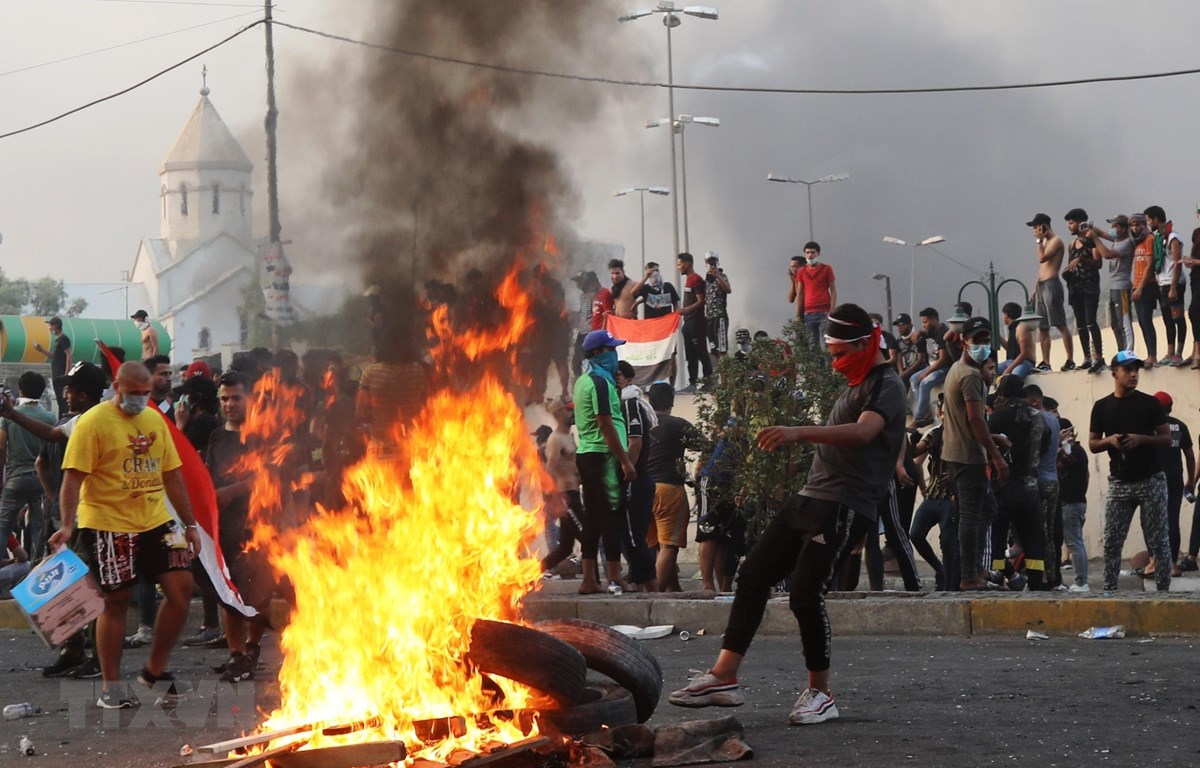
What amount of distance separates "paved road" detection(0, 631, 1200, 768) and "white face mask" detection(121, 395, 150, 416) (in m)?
1.46

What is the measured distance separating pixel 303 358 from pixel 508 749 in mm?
3523

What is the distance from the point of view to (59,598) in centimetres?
721

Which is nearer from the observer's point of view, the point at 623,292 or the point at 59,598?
the point at 59,598

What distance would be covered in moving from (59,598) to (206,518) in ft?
4.05

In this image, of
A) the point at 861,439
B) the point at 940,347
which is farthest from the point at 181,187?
the point at 940,347

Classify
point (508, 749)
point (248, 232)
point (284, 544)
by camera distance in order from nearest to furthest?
point (508, 749), point (284, 544), point (248, 232)

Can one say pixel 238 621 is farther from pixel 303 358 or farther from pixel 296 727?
pixel 296 727

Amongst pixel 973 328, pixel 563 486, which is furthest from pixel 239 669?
pixel 973 328

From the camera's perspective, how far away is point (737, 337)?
1758 cm

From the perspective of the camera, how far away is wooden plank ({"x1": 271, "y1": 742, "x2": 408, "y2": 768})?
5078mm

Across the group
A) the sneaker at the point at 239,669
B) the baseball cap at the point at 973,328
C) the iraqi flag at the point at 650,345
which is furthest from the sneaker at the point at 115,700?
the iraqi flag at the point at 650,345

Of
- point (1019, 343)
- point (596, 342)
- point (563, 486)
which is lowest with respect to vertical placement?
point (563, 486)

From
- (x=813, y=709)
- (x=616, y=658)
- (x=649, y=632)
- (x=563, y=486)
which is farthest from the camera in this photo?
(x=563, y=486)

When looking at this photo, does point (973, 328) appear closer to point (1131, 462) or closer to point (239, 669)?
point (1131, 462)
